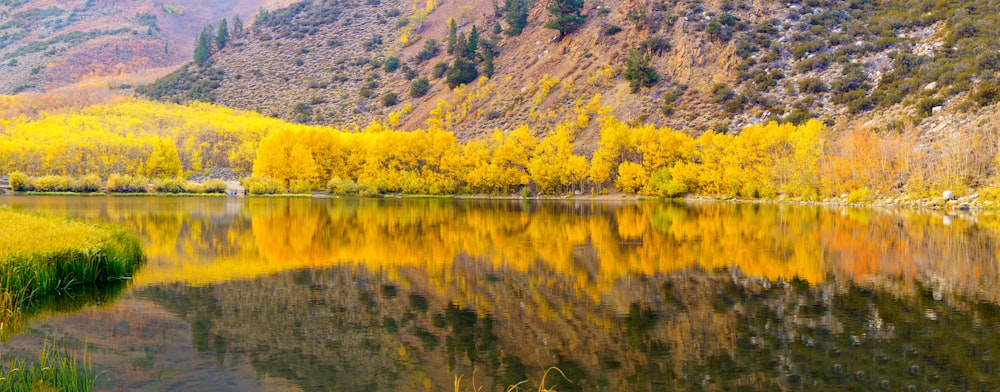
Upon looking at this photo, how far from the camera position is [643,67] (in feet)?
311

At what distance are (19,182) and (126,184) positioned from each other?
10.6 metres

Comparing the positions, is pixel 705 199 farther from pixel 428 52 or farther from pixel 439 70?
pixel 428 52

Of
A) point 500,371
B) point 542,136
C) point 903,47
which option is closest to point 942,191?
point 903,47

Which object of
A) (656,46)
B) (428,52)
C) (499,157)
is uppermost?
(428,52)

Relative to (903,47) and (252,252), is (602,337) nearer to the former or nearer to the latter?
(252,252)

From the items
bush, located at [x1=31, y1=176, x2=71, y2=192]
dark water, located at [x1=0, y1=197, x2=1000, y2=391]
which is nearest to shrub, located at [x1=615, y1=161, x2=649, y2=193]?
dark water, located at [x1=0, y1=197, x2=1000, y2=391]

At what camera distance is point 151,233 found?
1262 inches

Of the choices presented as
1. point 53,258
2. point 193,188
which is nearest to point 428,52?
point 193,188

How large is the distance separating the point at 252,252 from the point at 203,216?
20143 mm

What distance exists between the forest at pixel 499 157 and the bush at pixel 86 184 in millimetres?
236

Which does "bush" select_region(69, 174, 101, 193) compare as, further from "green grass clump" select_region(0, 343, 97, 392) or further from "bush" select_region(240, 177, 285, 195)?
"green grass clump" select_region(0, 343, 97, 392)

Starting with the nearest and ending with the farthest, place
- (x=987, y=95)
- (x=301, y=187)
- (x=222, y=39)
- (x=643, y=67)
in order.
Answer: (x=987, y=95)
(x=301, y=187)
(x=643, y=67)
(x=222, y=39)

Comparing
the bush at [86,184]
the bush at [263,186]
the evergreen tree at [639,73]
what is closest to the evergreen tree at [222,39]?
the bush at [86,184]

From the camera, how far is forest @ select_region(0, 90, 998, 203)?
66188mm
